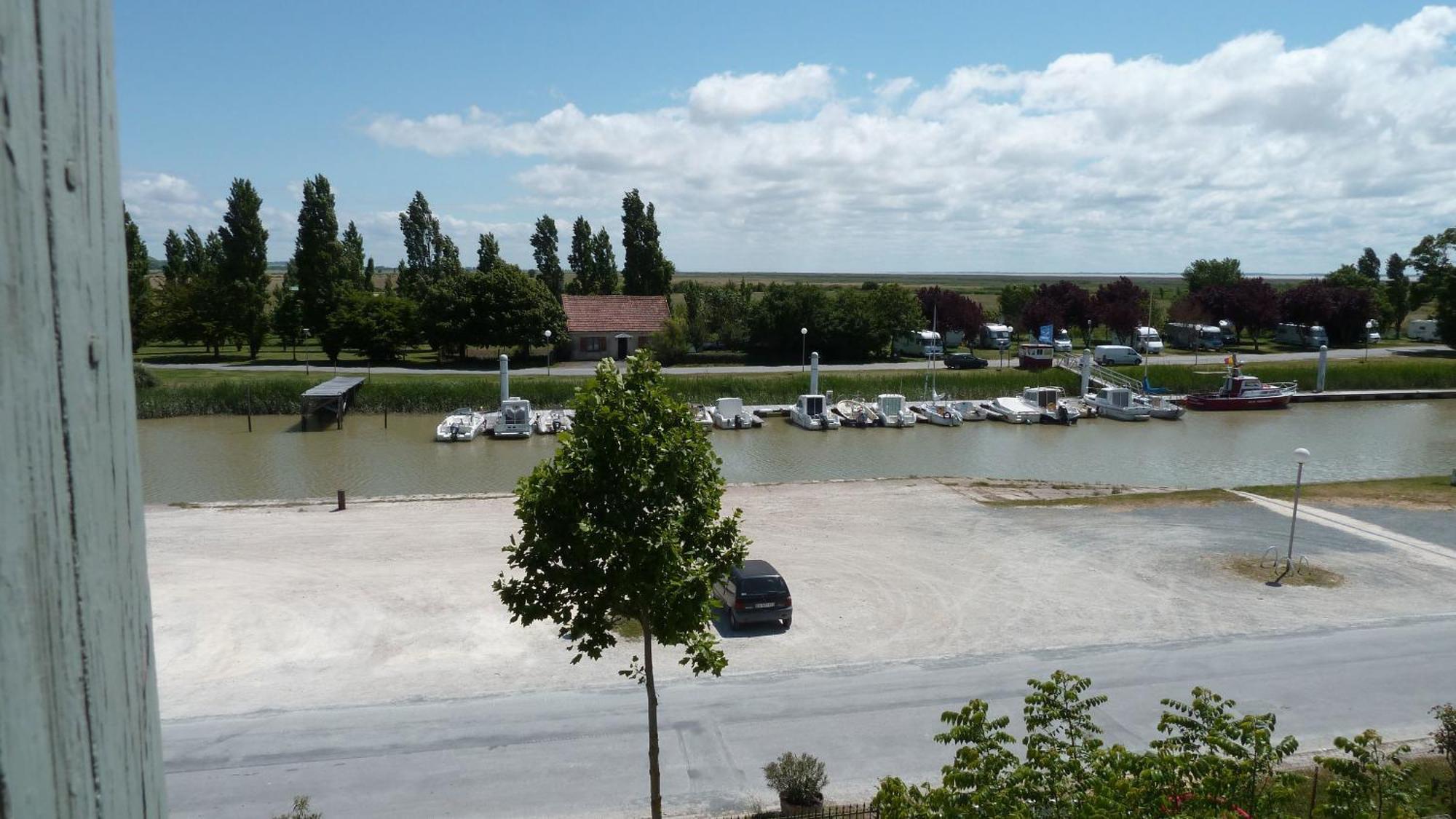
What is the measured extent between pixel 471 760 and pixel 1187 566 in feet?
49.5

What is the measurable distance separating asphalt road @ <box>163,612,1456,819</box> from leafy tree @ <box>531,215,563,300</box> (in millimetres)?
60002

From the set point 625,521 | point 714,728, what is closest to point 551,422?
point 714,728

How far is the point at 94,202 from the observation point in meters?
0.89

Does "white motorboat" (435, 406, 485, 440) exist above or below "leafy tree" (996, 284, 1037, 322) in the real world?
below

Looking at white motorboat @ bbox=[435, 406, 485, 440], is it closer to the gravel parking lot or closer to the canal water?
the canal water

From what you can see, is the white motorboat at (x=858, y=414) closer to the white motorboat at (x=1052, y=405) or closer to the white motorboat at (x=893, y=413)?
the white motorboat at (x=893, y=413)

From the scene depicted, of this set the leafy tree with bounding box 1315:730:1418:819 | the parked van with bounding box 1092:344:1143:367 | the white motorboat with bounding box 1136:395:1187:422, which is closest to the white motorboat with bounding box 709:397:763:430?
the white motorboat with bounding box 1136:395:1187:422

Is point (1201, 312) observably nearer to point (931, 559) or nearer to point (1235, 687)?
point (931, 559)

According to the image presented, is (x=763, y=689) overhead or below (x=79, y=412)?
below

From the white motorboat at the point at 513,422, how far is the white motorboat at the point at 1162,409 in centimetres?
2891

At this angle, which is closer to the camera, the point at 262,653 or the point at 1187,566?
the point at 262,653

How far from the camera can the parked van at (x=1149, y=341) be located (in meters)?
66.7

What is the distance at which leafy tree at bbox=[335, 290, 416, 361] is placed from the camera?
182 feet

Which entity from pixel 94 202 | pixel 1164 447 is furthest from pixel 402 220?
pixel 94 202
